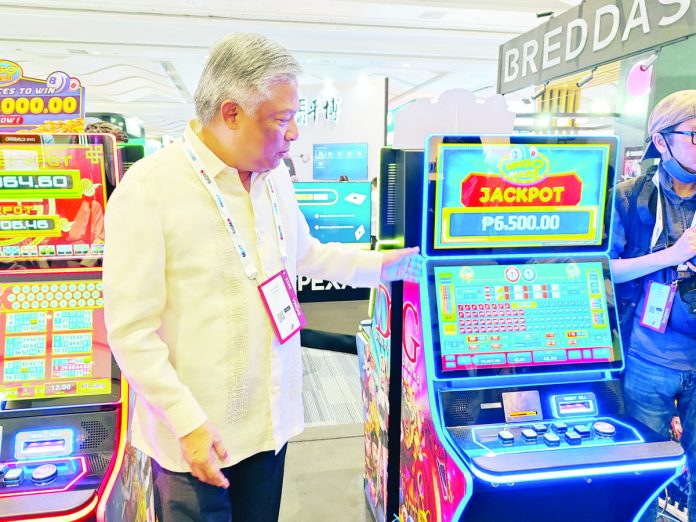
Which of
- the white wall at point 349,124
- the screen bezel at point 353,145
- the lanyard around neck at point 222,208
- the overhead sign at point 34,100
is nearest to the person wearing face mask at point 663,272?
the lanyard around neck at point 222,208

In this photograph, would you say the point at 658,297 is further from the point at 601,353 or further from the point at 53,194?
the point at 53,194

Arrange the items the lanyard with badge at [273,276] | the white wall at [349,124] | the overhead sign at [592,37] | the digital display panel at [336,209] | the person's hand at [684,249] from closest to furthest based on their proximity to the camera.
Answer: the lanyard with badge at [273,276] < the person's hand at [684,249] < the overhead sign at [592,37] < the digital display panel at [336,209] < the white wall at [349,124]

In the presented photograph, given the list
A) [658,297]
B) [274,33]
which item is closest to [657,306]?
[658,297]

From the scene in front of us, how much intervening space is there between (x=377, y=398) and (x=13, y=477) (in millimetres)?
1261

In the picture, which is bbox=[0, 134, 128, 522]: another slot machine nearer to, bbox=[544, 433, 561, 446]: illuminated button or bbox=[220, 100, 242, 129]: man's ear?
bbox=[220, 100, 242, 129]: man's ear

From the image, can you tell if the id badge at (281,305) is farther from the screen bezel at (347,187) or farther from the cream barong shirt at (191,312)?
the screen bezel at (347,187)

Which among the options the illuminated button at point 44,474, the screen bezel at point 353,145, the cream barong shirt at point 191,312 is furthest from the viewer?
the screen bezel at point 353,145

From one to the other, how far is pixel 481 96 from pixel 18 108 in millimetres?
13304

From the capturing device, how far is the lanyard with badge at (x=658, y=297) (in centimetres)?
167

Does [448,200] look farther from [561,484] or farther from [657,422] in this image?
[657,422]

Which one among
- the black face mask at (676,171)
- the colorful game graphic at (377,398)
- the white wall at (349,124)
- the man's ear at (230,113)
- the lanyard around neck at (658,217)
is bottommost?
the colorful game graphic at (377,398)

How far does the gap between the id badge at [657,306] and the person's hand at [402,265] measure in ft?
2.57

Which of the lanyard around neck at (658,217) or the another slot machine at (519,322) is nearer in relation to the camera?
the another slot machine at (519,322)

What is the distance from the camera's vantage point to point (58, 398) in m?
1.46
